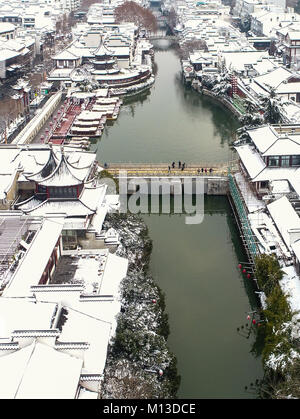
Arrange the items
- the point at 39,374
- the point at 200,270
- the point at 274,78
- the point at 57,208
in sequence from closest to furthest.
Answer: the point at 39,374, the point at 57,208, the point at 200,270, the point at 274,78

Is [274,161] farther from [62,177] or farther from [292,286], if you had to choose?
[62,177]

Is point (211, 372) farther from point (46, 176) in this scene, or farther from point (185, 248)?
point (46, 176)

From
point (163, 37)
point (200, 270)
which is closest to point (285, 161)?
point (200, 270)

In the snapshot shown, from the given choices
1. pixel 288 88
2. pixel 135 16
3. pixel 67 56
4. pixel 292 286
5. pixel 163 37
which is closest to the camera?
pixel 292 286

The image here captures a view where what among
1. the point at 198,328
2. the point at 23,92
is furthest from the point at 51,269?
the point at 23,92

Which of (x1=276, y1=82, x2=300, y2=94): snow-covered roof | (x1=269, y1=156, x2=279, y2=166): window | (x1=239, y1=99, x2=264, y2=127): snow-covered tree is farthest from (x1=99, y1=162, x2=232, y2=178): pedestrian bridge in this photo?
(x1=276, y1=82, x2=300, y2=94): snow-covered roof

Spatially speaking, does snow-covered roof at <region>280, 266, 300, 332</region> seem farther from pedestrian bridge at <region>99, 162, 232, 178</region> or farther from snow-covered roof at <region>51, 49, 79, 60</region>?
snow-covered roof at <region>51, 49, 79, 60</region>
